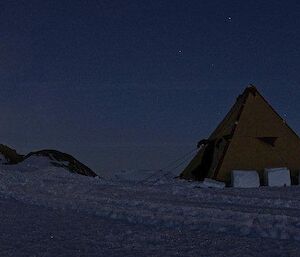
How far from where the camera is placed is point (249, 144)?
595 inches

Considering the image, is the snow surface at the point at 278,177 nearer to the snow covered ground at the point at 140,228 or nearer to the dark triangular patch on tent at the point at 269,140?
the dark triangular patch on tent at the point at 269,140

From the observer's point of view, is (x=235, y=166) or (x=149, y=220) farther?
(x=235, y=166)

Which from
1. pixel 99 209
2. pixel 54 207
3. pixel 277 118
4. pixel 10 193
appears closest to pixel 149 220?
pixel 99 209

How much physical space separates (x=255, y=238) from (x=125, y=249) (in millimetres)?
1229

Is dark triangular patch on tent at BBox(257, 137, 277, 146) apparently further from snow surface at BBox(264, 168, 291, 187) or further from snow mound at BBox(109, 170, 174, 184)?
snow mound at BBox(109, 170, 174, 184)

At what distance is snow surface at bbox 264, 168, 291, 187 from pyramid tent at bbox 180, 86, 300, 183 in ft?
3.53

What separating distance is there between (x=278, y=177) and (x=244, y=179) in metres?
0.98

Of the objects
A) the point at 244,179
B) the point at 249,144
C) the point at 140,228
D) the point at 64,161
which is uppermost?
the point at 249,144

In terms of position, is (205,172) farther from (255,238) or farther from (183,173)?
(255,238)

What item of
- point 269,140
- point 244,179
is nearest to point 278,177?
point 244,179

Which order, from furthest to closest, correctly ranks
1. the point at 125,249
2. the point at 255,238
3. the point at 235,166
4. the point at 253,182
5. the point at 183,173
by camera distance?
the point at 183,173, the point at 235,166, the point at 253,182, the point at 255,238, the point at 125,249

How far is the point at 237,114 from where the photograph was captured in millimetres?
15516

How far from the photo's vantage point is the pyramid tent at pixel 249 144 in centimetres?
1487

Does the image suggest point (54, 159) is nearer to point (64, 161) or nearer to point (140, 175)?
point (64, 161)
